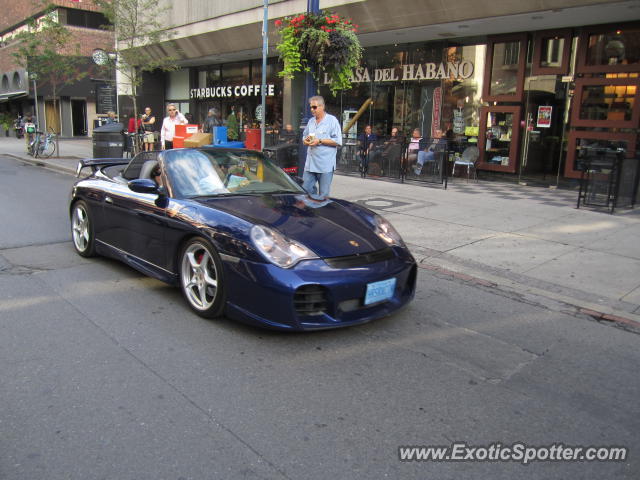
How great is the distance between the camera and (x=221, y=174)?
205 inches

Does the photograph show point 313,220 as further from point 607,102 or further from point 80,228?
point 607,102

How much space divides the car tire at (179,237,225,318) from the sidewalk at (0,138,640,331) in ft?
9.93

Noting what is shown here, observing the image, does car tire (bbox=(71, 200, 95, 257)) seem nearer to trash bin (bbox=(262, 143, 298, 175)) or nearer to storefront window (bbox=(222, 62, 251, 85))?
trash bin (bbox=(262, 143, 298, 175))

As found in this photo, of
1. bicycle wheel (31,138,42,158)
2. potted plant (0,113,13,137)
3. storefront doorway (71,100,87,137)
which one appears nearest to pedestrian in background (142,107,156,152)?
bicycle wheel (31,138,42,158)

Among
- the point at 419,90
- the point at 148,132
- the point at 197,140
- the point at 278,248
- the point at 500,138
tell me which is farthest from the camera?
the point at 148,132

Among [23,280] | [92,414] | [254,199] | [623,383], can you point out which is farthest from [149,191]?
[623,383]

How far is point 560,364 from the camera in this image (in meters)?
4.00

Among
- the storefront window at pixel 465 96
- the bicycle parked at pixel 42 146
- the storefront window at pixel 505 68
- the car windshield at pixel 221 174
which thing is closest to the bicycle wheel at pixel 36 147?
the bicycle parked at pixel 42 146

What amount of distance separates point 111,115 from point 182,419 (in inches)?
859

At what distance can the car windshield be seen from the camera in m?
5.02

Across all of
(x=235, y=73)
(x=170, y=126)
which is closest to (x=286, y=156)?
(x=170, y=126)

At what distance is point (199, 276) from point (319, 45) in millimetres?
4785

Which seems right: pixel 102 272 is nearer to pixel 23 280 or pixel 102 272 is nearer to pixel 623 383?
pixel 23 280

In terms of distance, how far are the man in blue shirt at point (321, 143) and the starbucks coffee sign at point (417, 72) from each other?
6915 mm
